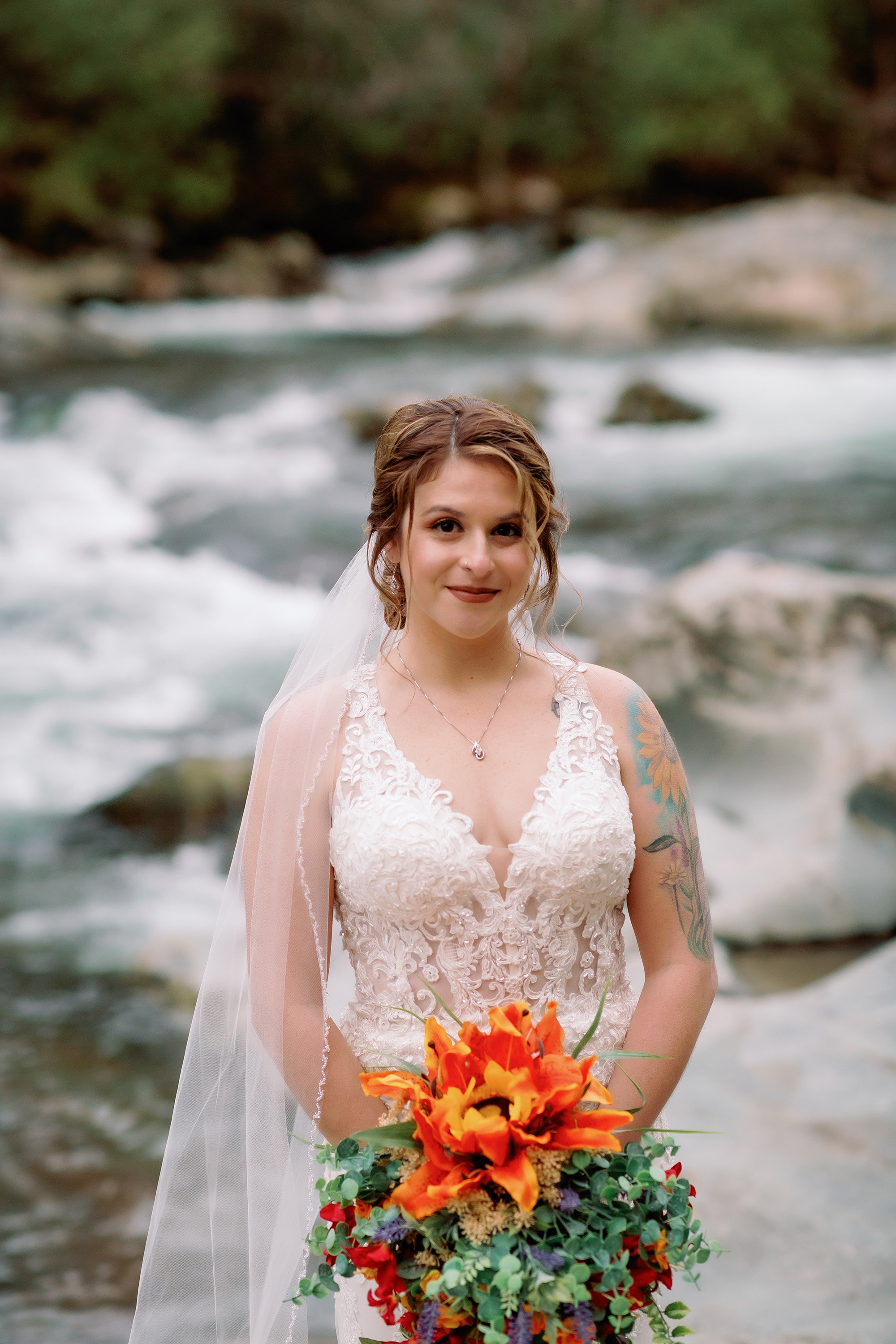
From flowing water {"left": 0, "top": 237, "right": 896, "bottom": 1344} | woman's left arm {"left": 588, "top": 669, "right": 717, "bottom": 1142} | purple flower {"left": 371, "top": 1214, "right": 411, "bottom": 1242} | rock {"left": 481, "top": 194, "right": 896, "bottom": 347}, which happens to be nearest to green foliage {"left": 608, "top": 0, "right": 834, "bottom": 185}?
rock {"left": 481, "top": 194, "right": 896, "bottom": 347}

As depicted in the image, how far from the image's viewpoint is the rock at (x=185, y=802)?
5625 millimetres

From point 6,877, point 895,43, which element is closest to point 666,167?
point 895,43

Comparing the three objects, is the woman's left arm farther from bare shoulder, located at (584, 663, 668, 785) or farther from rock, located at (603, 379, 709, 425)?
rock, located at (603, 379, 709, 425)

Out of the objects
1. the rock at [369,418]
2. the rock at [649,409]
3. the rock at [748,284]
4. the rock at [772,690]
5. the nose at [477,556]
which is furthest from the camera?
the rock at [748,284]

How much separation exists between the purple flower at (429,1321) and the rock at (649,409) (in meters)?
→ 8.82

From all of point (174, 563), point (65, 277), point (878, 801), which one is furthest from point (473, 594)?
point (65, 277)

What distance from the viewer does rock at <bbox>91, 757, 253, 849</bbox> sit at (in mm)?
5625

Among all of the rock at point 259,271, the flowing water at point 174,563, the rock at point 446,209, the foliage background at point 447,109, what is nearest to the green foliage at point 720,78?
the foliage background at point 447,109

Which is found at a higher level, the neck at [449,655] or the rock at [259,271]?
the rock at [259,271]

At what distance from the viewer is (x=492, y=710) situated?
1857 millimetres

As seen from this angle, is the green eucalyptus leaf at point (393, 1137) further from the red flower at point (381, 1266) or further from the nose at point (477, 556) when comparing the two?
the nose at point (477, 556)

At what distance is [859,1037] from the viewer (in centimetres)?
359

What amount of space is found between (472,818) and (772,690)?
12.2 feet

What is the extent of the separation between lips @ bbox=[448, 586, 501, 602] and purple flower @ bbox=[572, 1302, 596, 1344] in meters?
0.89
